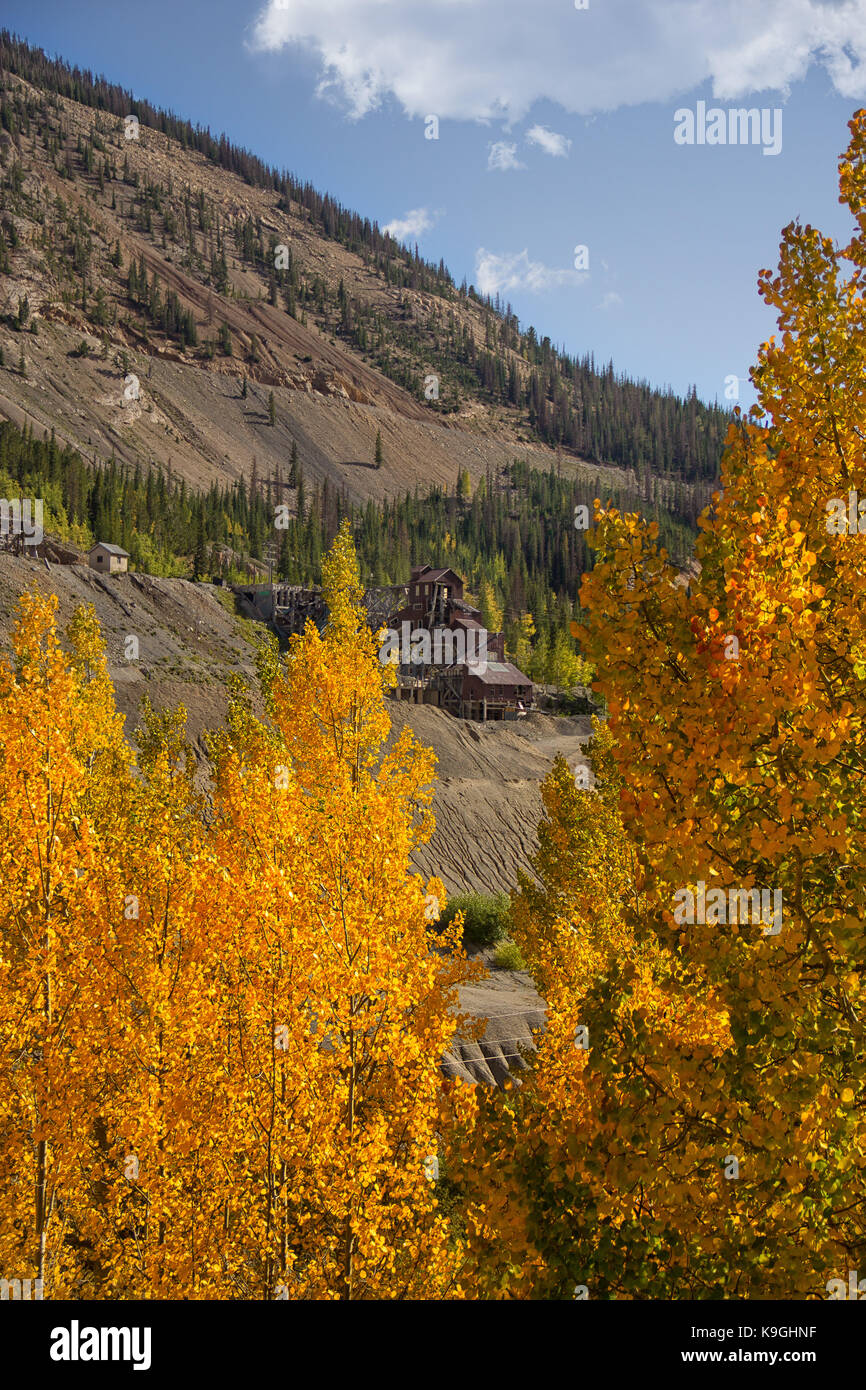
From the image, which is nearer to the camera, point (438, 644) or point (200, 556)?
point (438, 644)

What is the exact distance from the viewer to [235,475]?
163000 mm

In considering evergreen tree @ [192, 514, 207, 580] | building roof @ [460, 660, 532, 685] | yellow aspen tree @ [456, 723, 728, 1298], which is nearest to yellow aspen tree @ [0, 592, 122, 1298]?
yellow aspen tree @ [456, 723, 728, 1298]

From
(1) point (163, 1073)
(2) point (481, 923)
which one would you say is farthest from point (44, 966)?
(2) point (481, 923)

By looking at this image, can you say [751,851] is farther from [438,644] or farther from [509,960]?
[438,644]

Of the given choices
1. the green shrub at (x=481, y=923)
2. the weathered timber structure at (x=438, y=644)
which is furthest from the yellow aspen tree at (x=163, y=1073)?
the weathered timber structure at (x=438, y=644)

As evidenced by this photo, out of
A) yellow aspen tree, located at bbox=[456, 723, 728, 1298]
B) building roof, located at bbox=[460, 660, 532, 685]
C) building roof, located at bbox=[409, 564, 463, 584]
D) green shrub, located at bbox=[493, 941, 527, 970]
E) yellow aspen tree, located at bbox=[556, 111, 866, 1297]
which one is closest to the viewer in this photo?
yellow aspen tree, located at bbox=[556, 111, 866, 1297]

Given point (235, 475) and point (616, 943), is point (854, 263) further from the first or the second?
point (235, 475)

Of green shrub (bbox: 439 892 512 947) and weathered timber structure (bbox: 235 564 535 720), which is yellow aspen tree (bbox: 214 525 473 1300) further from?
weathered timber structure (bbox: 235 564 535 720)

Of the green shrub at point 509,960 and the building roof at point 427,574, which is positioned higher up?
the building roof at point 427,574

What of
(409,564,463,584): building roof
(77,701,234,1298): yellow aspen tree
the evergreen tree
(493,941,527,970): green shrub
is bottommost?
(493,941,527,970): green shrub

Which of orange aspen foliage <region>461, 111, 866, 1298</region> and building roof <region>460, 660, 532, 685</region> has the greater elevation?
building roof <region>460, 660, 532, 685</region>

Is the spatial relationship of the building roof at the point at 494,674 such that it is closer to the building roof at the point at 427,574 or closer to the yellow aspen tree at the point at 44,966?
the building roof at the point at 427,574

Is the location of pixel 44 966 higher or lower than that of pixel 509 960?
higher

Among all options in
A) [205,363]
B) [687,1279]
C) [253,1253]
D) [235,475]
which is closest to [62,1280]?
[253,1253]
